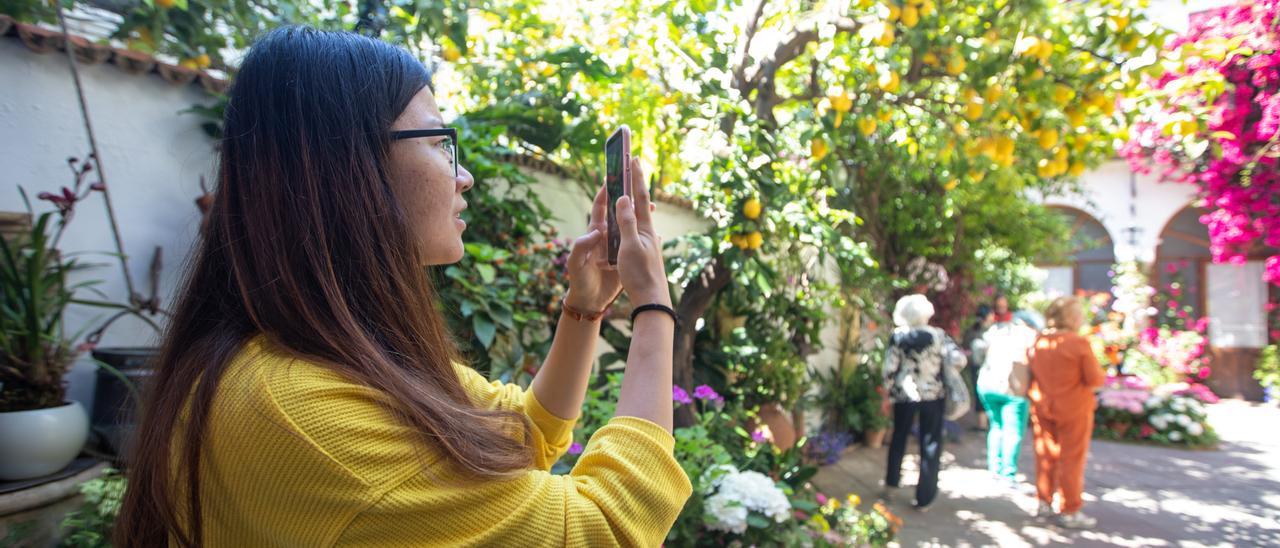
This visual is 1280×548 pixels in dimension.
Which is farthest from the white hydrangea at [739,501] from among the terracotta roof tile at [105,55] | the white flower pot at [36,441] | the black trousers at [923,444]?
the black trousers at [923,444]

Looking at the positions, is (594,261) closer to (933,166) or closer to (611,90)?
(611,90)

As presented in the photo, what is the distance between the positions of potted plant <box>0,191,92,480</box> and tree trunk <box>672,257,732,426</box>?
2246 mm

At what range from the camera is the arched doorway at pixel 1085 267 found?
1191 cm

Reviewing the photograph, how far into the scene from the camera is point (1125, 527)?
438 cm

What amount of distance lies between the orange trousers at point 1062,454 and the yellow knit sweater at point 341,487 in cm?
457

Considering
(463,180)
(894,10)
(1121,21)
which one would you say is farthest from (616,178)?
(1121,21)

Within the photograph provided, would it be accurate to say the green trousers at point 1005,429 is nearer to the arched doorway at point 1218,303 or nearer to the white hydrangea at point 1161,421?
the white hydrangea at point 1161,421

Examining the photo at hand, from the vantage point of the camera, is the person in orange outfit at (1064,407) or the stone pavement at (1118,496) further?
the person in orange outfit at (1064,407)

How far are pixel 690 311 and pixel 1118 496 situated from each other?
3.71m

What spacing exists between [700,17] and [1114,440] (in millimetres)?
6600

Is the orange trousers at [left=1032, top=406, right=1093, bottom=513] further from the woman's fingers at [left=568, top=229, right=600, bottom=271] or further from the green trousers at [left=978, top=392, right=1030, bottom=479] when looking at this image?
the woman's fingers at [left=568, top=229, right=600, bottom=271]

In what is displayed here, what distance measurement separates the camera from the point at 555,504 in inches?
31.3

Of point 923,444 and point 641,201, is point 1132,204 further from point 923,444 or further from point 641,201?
point 641,201

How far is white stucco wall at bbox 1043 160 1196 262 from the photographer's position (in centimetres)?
1070
